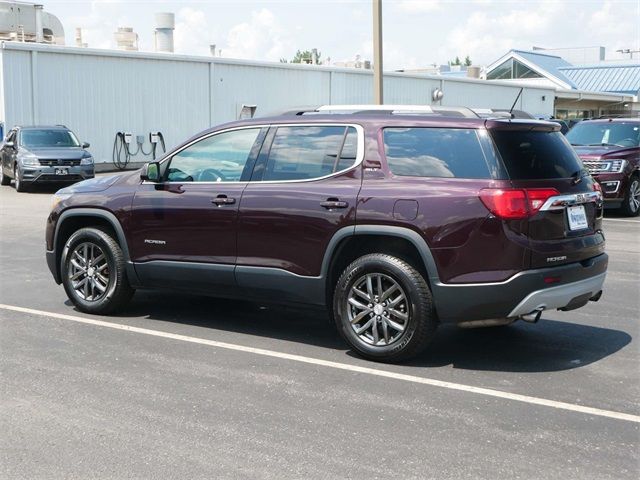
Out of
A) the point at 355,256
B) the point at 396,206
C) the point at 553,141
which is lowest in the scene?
the point at 355,256

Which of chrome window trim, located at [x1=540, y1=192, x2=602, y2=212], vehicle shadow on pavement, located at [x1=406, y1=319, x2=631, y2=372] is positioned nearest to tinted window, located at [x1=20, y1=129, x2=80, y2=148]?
vehicle shadow on pavement, located at [x1=406, y1=319, x2=631, y2=372]

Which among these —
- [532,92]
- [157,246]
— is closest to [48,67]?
[157,246]

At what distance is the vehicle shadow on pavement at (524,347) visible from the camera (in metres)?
6.03

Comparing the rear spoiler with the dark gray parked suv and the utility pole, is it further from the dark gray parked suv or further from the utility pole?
the dark gray parked suv

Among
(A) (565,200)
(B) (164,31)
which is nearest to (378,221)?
(A) (565,200)

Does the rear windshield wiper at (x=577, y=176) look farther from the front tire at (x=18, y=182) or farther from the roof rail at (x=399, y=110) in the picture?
the front tire at (x=18, y=182)

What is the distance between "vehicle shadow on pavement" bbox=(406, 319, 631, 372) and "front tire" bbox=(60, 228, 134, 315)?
282cm

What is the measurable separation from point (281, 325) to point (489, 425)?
9.22 ft

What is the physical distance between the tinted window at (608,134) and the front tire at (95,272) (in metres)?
11.7

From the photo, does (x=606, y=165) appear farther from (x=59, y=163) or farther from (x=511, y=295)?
(x=59, y=163)

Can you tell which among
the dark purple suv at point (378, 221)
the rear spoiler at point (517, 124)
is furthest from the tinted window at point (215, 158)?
the rear spoiler at point (517, 124)

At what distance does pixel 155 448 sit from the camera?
4336mm

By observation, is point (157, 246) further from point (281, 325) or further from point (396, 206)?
point (396, 206)

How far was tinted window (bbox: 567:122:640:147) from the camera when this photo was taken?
1612 centimetres
